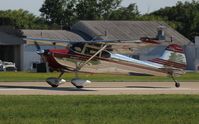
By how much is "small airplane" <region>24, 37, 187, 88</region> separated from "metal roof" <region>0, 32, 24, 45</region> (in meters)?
46.1

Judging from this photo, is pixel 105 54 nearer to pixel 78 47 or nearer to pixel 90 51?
pixel 90 51

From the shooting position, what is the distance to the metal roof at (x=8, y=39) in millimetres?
75000

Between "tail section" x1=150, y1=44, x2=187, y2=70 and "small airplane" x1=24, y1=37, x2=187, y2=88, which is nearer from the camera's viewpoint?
"small airplane" x1=24, y1=37, x2=187, y2=88

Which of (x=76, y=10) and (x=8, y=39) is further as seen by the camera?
(x=76, y=10)

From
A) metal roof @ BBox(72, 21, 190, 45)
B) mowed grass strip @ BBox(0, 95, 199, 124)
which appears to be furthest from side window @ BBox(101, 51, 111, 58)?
metal roof @ BBox(72, 21, 190, 45)

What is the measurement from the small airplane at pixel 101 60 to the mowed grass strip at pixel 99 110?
7914mm

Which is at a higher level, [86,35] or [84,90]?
[84,90]

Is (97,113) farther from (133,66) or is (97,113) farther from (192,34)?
(192,34)

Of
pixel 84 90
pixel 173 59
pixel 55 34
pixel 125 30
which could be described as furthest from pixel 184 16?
pixel 84 90

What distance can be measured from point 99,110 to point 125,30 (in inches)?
2582

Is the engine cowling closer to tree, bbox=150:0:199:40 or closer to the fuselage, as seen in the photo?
the fuselage

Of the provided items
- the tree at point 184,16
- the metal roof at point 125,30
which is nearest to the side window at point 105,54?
the metal roof at point 125,30

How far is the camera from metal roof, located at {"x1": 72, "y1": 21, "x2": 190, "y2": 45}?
7862cm

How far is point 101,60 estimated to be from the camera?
27.8 meters
